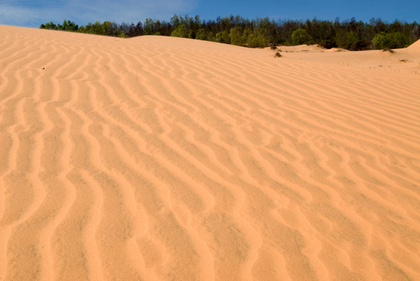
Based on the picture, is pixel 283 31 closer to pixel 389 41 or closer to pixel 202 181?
pixel 389 41

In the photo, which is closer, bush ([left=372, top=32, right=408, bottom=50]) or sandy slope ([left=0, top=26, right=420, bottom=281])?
sandy slope ([left=0, top=26, right=420, bottom=281])

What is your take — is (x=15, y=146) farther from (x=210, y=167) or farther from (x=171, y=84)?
(x=171, y=84)

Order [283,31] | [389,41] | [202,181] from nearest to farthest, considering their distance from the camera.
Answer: [202,181]
[389,41]
[283,31]

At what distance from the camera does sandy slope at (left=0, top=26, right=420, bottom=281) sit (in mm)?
1883

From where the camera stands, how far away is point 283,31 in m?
36.1

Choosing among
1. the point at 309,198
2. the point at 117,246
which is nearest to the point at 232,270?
the point at 117,246

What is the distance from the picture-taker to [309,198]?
8.21ft

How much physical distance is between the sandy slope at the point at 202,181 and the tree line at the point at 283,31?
17095 millimetres

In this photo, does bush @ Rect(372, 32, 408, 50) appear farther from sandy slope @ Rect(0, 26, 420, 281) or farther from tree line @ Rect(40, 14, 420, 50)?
sandy slope @ Rect(0, 26, 420, 281)

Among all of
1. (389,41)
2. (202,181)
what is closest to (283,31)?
(389,41)

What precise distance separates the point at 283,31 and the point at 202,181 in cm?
3612

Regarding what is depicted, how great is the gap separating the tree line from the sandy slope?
1709cm

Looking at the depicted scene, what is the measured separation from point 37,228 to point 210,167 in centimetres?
131

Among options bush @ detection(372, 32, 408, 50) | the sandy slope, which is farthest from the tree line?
the sandy slope
